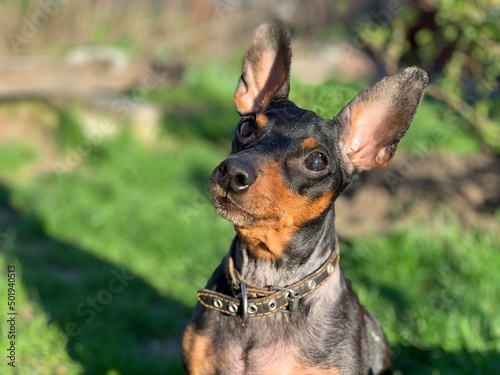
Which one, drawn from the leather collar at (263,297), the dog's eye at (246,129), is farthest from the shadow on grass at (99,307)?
the dog's eye at (246,129)

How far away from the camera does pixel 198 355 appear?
3.33 meters

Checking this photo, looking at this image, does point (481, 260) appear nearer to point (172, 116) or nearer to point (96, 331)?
point (96, 331)

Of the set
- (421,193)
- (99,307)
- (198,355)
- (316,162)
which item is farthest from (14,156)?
(316,162)

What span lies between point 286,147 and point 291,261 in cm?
55

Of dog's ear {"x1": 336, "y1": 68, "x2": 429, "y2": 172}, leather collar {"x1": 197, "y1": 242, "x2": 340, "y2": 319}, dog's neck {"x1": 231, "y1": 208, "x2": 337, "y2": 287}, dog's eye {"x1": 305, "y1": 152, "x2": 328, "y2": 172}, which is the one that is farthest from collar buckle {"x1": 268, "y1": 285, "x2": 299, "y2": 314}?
dog's ear {"x1": 336, "y1": 68, "x2": 429, "y2": 172}

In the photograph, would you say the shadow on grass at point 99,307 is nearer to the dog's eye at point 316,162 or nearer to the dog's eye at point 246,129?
the dog's eye at point 246,129

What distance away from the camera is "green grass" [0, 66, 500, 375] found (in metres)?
4.64

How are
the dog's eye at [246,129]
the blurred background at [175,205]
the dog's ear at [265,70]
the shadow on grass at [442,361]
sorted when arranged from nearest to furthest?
the dog's eye at [246,129], the dog's ear at [265,70], the shadow on grass at [442,361], the blurred background at [175,205]

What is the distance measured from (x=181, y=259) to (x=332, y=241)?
2826mm

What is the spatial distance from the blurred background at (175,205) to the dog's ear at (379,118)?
63 cm

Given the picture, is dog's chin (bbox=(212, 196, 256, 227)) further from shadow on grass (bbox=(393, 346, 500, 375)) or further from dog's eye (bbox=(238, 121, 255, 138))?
shadow on grass (bbox=(393, 346, 500, 375))

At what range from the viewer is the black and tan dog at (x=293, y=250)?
10.4 ft

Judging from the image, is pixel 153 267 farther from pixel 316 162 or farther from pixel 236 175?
pixel 236 175

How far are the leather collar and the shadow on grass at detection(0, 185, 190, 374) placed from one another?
1332 mm
